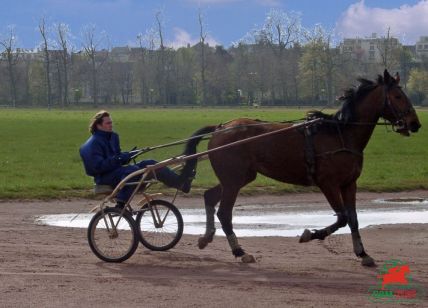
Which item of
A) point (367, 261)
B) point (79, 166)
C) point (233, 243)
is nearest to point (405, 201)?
point (367, 261)

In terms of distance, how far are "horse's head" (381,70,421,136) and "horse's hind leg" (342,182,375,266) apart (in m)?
0.84

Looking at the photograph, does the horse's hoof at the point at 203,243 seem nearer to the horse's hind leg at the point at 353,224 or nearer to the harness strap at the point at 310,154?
the harness strap at the point at 310,154

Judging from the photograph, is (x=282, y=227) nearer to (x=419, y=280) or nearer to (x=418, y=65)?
(x=419, y=280)

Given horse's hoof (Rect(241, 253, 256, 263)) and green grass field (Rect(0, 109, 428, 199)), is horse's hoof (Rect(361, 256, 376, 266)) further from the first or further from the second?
green grass field (Rect(0, 109, 428, 199))

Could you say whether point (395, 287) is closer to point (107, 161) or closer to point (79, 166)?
point (107, 161)

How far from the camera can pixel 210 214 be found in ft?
30.9

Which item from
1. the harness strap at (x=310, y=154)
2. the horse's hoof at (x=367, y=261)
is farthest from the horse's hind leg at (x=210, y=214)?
the horse's hoof at (x=367, y=261)

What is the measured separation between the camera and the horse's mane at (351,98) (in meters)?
8.81

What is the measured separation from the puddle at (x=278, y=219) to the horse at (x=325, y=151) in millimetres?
1881

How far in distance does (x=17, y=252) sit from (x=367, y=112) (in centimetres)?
428

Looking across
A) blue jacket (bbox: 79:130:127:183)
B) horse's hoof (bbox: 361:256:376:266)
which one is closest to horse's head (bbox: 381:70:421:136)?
horse's hoof (bbox: 361:256:376:266)

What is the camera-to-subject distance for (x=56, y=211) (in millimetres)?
13367

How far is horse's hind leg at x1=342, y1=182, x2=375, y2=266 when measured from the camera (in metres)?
8.36

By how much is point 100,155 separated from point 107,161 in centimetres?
12
